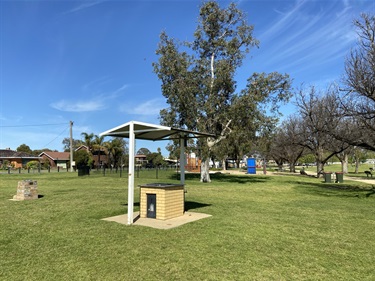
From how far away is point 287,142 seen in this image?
35.5 m

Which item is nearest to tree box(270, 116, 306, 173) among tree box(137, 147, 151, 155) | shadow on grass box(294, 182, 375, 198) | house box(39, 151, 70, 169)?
shadow on grass box(294, 182, 375, 198)

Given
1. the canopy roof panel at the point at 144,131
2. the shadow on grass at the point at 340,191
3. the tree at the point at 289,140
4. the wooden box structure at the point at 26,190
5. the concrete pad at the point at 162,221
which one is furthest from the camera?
the tree at the point at 289,140

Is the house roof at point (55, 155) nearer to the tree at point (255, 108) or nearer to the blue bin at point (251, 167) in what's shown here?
the blue bin at point (251, 167)

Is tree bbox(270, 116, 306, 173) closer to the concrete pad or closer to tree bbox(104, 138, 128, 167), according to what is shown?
the concrete pad

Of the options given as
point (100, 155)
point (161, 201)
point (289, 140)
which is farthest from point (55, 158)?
point (161, 201)

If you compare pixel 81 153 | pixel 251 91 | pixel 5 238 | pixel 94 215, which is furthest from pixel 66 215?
pixel 81 153

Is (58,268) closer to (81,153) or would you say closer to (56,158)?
(81,153)

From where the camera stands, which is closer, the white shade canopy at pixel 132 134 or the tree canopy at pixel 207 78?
the white shade canopy at pixel 132 134

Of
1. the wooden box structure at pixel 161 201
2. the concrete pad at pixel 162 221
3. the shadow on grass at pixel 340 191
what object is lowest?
the shadow on grass at pixel 340 191

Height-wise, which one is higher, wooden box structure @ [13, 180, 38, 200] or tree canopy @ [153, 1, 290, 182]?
tree canopy @ [153, 1, 290, 182]

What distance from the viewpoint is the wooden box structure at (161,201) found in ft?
26.2

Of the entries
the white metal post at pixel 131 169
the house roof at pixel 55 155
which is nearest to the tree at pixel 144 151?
the house roof at pixel 55 155

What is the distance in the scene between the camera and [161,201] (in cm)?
802

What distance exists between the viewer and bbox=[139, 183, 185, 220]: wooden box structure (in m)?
7.99
